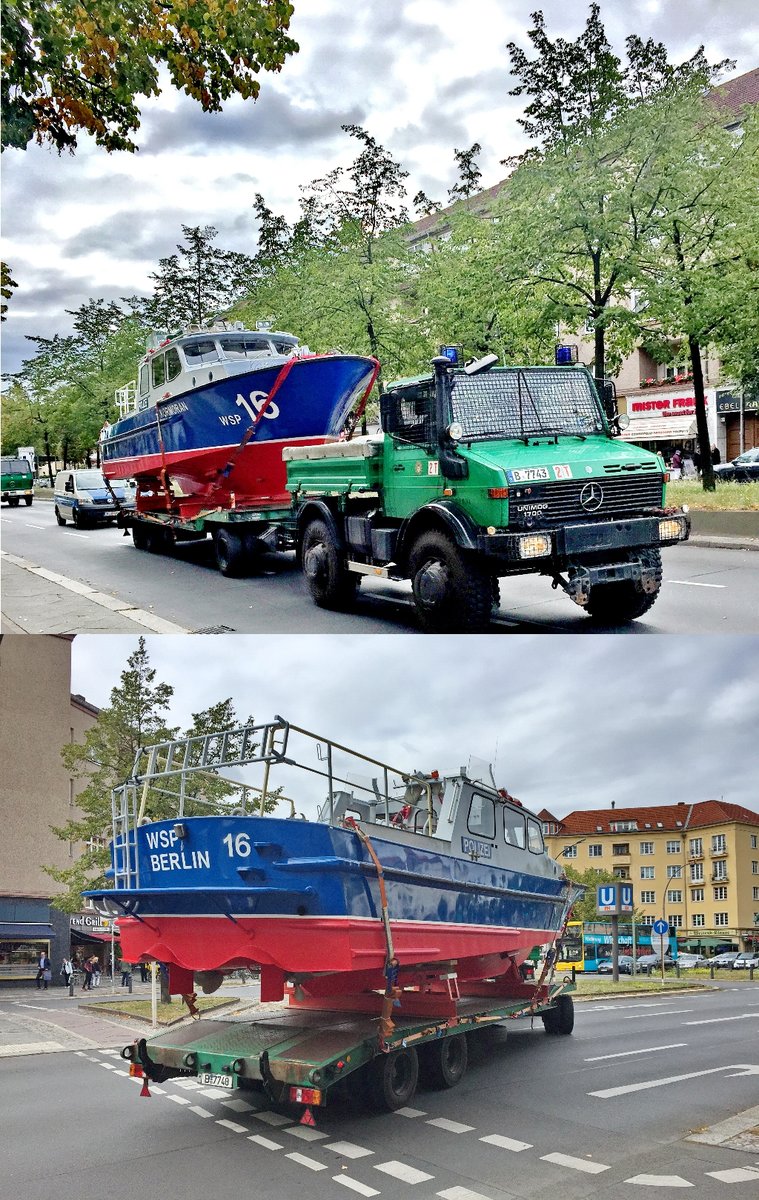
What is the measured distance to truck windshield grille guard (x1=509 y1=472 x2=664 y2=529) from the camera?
26.2ft

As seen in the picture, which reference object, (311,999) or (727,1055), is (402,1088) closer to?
(311,999)

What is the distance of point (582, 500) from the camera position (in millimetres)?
8281

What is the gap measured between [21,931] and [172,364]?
1182 inches

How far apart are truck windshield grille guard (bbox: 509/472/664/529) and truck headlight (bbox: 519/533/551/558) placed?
0.19 m

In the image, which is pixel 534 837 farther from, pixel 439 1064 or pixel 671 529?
pixel 671 529

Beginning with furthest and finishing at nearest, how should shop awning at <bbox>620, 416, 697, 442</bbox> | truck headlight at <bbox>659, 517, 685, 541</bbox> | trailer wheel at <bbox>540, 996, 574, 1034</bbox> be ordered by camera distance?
shop awning at <bbox>620, 416, 697, 442</bbox>
trailer wheel at <bbox>540, 996, 574, 1034</bbox>
truck headlight at <bbox>659, 517, 685, 541</bbox>

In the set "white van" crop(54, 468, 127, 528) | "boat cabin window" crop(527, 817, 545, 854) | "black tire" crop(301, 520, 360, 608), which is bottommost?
"boat cabin window" crop(527, 817, 545, 854)

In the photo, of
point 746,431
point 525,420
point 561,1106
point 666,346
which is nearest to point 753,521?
point 666,346

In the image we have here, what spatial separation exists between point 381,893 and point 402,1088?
1.99m

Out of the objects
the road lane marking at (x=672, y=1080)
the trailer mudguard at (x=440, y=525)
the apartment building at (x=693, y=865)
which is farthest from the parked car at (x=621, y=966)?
the trailer mudguard at (x=440, y=525)

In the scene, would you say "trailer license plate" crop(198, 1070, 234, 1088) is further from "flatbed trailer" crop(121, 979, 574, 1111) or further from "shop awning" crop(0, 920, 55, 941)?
"shop awning" crop(0, 920, 55, 941)

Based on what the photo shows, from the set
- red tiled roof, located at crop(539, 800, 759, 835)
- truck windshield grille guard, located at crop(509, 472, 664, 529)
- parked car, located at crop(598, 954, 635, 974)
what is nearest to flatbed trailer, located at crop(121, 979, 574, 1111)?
truck windshield grille guard, located at crop(509, 472, 664, 529)

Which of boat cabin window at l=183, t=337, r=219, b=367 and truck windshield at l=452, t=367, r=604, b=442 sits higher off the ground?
boat cabin window at l=183, t=337, r=219, b=367

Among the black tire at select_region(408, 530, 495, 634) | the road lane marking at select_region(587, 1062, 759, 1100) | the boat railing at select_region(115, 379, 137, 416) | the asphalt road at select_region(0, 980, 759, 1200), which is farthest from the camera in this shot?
the boat railing at select_region(115, 379, 137, 416)
